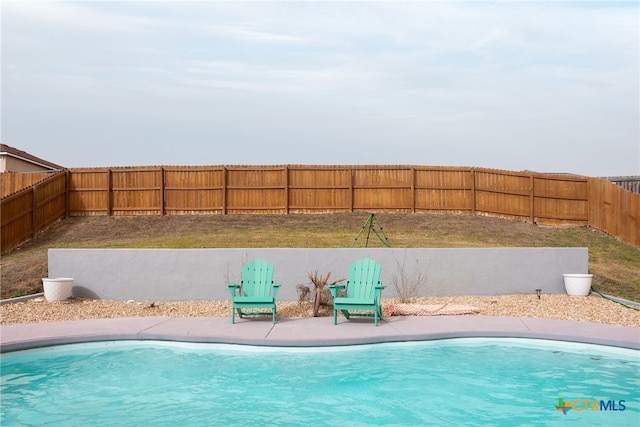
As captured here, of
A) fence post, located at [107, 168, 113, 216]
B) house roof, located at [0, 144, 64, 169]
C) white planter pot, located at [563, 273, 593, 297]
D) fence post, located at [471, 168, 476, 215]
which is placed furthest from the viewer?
house roof, located at [0, 144, 64, 169]

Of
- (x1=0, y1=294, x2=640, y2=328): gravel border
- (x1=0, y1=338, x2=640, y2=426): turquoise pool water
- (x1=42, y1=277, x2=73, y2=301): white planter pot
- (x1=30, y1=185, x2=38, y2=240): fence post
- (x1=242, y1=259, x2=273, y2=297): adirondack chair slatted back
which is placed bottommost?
(x1=0, y1=338, x2=640, y2=426): turquoise pool water

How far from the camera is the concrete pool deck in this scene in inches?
313

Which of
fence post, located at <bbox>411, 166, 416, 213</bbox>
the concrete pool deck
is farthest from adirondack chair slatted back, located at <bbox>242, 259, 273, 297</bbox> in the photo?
fence post, located at <bbox>411, 166, 416, 213</bbox>

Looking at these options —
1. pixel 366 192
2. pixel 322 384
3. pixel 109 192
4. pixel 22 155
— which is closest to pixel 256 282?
pixel 322 384

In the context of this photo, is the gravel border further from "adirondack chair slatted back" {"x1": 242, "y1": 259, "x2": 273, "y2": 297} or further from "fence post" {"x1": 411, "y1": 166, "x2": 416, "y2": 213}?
"fence post" {"x1": 411, "y1": 166, "x2": 416, "y2": 213}

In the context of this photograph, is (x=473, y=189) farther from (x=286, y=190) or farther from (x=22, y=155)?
(x=22, y=155)

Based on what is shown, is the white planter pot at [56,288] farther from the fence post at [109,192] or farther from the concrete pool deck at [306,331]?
the fence post at [109,192]

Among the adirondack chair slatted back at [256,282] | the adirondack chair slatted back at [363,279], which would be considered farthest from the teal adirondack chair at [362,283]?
the adirondack chair slatted back at [256,282]

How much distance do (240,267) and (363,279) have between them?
291 cm

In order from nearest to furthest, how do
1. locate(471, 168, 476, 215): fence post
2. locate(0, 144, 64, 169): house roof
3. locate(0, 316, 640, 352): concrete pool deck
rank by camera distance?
locate(0, 316, 640, 352): concrete pool deck
locate(471, 168, 476, 215): fence post
locate(0, 144, 64, 169): house roof

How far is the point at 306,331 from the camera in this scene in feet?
27.7

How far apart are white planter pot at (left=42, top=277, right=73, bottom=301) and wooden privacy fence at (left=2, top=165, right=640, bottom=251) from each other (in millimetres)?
9972

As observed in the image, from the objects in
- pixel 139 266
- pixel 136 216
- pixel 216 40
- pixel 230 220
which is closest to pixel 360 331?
pixel 139 266

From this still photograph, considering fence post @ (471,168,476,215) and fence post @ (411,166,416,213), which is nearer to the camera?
fence post @ (411,166,416,213)
